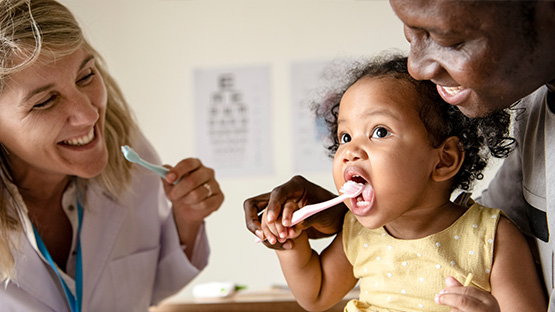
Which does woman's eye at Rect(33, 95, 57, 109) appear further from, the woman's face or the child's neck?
the child's neck

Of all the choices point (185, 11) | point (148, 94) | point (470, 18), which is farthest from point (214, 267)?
point (470, 18)

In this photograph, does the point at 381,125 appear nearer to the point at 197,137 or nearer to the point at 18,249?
the point at 18,249

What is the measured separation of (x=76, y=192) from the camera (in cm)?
135

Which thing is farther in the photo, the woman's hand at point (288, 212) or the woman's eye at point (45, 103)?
the woman's eye at point (45, 103)

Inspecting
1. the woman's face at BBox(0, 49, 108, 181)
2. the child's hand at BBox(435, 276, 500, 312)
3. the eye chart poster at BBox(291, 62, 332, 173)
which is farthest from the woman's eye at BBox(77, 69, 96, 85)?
the eye chart poster at BBox(291, 62, 332, 173)

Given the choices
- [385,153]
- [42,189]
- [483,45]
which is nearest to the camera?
[483,45]

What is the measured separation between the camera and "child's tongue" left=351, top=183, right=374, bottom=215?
2.65ft

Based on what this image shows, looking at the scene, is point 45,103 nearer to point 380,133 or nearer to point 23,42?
point 23,42

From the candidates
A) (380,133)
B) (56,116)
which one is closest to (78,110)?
(56,116)

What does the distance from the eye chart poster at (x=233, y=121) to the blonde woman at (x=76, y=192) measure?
1943 millimetres

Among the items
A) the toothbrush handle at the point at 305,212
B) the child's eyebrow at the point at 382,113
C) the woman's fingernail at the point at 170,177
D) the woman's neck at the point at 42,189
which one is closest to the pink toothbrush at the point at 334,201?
the toothbrush handle at the point at 305,212

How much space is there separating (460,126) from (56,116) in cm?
75

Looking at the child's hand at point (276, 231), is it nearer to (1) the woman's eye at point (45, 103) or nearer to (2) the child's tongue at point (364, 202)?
(2) the child's tongue at point (364, 202)

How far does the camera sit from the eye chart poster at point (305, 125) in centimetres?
330
